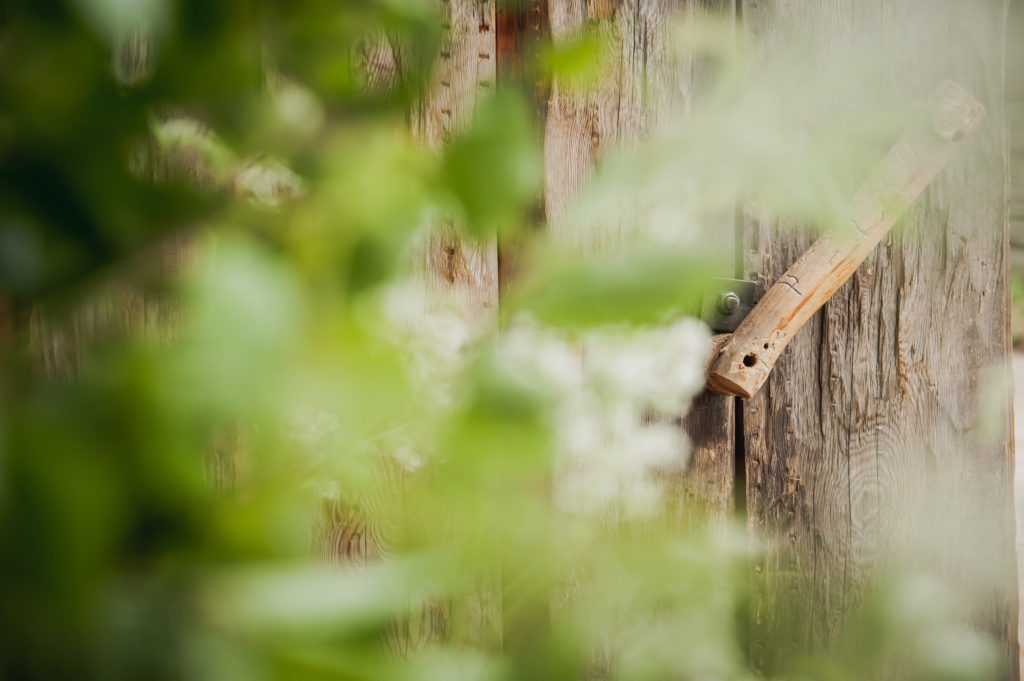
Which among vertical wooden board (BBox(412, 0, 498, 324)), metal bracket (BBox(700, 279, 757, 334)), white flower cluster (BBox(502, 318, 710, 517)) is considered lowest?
white flower cluster (BBox(502, 318, 710, 517))

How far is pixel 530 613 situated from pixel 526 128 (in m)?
0.26

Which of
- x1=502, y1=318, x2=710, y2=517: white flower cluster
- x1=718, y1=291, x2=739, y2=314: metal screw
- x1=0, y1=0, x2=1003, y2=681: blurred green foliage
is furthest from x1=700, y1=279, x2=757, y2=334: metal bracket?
x1=0, y1=0, x2=1003, y2=681: blurred green foliage

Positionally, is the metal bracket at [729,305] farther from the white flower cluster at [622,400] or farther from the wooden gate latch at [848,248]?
the white flower cluster at [622,400]

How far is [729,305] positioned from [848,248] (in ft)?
0.76

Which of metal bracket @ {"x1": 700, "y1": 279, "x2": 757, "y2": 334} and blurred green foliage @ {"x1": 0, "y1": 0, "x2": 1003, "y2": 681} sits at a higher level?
metal bracket @ {"x1": 700, "y1": 279, "x2": 757, "y2": 334}

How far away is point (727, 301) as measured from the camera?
110cm

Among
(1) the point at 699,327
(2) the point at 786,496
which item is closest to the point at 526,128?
(1) the point at 699,327

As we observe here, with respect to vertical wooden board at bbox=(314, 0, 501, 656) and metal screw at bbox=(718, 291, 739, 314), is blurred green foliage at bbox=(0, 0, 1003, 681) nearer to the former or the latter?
vertical wooden board at bbox=(314, 0, 501, 656)

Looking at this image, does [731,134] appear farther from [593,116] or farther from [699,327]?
[593,116]

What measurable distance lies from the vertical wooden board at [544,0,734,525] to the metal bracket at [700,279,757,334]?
0.03m

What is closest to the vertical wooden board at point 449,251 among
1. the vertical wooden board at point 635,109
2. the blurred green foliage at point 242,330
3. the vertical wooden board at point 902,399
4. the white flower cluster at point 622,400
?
the vertical wooden board at point 635,109

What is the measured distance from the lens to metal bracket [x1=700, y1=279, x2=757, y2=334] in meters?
1.09

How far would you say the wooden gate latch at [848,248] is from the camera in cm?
107

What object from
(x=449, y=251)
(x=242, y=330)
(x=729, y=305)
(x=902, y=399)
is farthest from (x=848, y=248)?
(x=242, y=330)
